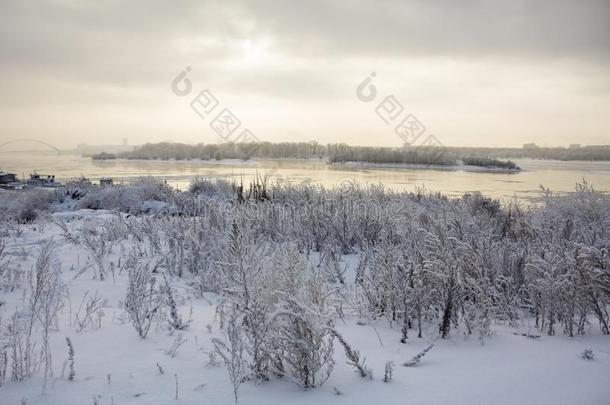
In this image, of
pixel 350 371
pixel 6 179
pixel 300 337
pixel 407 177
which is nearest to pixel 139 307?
pixel 300 337

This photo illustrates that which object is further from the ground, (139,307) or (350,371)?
(139,307)

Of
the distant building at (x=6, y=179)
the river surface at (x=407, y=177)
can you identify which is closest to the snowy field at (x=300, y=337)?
the river surface at (x=407, y=177)

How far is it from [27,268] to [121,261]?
1.13 m

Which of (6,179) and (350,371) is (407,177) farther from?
(350,371)

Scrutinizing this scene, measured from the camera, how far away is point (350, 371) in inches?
115

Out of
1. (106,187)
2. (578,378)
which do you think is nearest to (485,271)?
(578,378)

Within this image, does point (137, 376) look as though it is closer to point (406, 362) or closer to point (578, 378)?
point (406, 362)

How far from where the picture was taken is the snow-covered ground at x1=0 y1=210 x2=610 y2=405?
2.55 m

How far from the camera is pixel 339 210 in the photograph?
839 cm

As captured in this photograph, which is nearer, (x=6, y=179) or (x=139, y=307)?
(x=139, y=307)

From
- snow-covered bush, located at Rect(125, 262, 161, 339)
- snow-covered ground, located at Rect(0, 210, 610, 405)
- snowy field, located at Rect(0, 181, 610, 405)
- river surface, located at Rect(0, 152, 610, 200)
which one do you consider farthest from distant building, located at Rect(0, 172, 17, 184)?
snow-covered bush, located at Rect(125, 262, 161, 339)

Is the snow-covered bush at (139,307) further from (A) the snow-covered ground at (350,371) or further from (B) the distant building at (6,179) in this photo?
(B) the distant building at (6,179)

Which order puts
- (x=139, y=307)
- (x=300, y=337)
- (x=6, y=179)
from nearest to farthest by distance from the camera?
(x=300, y=337), (x=139, y=307), (x=6, y=179)

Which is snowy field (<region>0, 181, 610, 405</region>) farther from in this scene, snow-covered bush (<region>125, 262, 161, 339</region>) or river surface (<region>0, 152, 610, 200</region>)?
river surface (<region>0, 152, 610, 200</region>)
